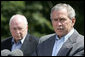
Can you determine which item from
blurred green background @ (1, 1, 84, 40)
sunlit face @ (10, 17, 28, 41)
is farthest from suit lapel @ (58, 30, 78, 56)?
blurred green background @ (1, 1, 84, 40)

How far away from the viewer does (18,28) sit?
237 inches

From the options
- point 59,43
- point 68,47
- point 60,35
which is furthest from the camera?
point 60,35

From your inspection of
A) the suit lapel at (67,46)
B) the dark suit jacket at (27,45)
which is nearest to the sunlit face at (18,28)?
the dark suit jacket at (27,45)

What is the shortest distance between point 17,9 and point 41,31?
3.43ft

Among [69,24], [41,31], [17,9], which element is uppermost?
[69,24]

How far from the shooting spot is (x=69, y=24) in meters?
4.60

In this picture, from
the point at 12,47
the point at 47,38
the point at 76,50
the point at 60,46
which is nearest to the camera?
the point at 76,50

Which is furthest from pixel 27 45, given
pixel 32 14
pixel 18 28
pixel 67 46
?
pixel 32 14

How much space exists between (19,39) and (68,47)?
1.79m

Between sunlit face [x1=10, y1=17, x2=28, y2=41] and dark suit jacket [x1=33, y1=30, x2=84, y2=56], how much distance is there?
50.9 inches

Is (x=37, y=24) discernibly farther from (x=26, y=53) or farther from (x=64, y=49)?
(x=64, y=49)

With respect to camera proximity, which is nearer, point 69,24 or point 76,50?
point 76,50

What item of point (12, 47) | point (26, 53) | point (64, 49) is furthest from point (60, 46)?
point (12, 47)

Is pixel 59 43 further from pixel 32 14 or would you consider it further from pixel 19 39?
pixel 32 14
